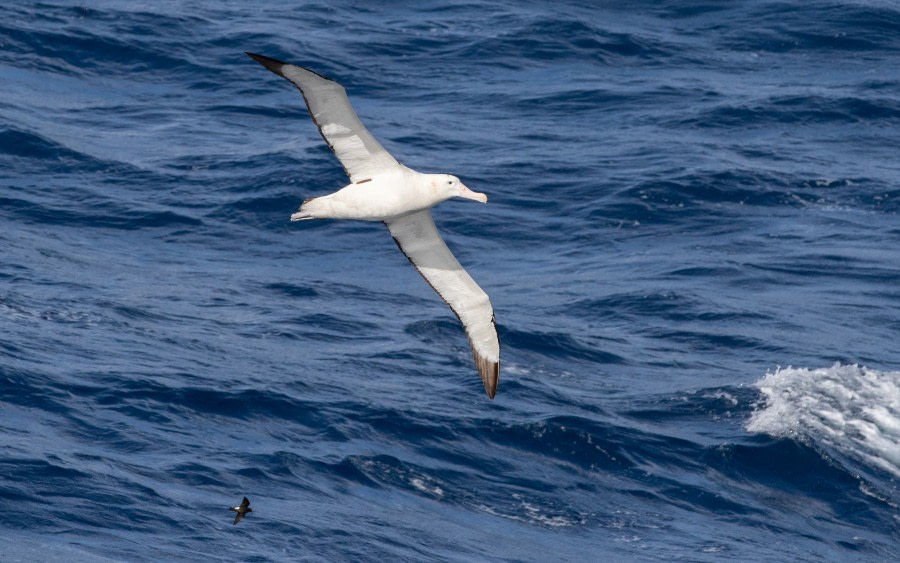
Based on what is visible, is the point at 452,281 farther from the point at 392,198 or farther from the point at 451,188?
the point at 392,198

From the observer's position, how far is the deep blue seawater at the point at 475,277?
3138 cm

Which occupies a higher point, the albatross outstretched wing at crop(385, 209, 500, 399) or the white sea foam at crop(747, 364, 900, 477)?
the albatross outstretched wing at crop(385, 209, 500, 399)

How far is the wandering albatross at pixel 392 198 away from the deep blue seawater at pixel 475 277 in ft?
23.7

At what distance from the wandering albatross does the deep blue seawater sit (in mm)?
7230

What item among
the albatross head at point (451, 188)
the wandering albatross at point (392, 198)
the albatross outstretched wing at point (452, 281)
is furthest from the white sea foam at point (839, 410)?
the albatross head at point (451, 188)

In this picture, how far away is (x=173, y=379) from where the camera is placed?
34.1 m

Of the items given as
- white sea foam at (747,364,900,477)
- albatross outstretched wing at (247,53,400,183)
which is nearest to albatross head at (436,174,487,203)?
albatross outstretched wing at (247,53,400,183)

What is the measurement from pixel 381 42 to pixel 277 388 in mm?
20340

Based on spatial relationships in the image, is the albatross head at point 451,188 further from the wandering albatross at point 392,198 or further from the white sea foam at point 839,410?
the white sea foam at point 839,410

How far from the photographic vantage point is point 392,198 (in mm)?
22062

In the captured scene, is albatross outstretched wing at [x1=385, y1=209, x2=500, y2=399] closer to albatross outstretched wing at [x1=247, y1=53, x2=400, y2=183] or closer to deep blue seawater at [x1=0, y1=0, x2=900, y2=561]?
albatross outstretched wing at [x1=247, y1=53, x2=400, y2=183]

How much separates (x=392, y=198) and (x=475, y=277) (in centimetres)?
1748

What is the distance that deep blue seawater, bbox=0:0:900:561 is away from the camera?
3138 centimetres

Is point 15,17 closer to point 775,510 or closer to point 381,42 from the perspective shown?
point 381,42
